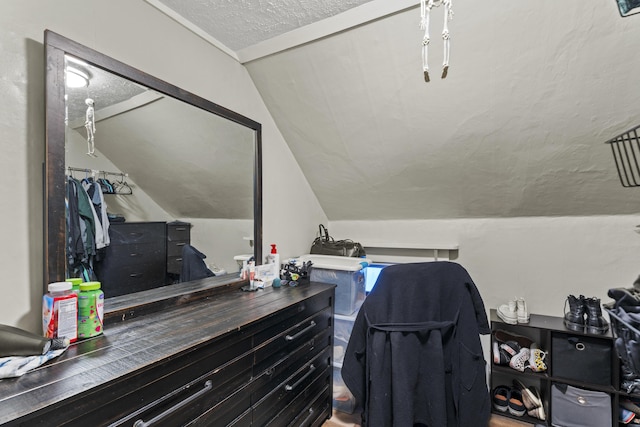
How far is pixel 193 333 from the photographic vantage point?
Result: 1.14 meters

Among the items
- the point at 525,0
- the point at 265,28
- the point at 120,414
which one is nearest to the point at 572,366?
the point at 525,0

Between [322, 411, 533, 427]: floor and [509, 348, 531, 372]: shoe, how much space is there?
345 mm

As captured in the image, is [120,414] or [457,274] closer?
[120,414]

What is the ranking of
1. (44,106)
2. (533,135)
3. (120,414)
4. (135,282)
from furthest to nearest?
(533,135) → (135,282) → (44,106) → (120,414)

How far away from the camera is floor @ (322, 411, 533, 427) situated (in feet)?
6.44

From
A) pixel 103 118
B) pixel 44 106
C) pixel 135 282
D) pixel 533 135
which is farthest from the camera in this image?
pixel 533 135

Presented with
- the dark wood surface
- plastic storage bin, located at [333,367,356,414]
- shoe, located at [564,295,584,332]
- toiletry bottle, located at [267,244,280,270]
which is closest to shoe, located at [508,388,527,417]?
shoe, located at [564,295,584,332]

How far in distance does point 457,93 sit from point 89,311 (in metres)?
2.10

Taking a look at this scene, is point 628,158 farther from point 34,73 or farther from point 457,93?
point 34,73

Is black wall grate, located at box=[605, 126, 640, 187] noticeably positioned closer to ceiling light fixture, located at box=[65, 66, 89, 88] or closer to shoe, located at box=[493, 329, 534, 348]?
shoe, located at box=[493, 329, 534, 348]

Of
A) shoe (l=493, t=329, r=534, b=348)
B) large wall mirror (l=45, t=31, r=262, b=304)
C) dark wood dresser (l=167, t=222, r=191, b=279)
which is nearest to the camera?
large wall mirror (l=45, t=31, r=262, b=304)

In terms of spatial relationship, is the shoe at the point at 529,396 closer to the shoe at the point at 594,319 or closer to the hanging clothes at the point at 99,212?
the shoe at the point at 594,319

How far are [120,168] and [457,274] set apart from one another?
5.44 ft

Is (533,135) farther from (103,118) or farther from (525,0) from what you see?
(103,118)
